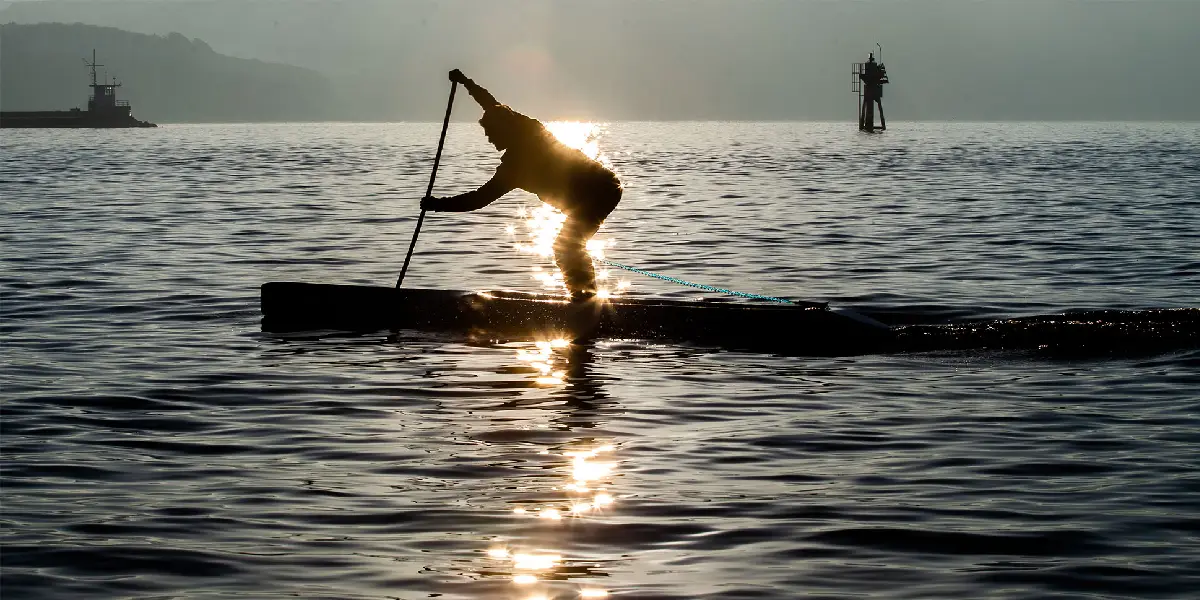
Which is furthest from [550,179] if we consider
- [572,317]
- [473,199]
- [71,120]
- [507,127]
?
[71,120]

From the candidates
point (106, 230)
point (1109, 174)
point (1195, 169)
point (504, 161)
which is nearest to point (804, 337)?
point (504, 161)

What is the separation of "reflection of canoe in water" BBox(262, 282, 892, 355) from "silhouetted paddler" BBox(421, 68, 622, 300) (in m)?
0.53

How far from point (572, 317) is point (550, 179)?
49.5 inches

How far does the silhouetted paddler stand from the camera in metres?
12.9

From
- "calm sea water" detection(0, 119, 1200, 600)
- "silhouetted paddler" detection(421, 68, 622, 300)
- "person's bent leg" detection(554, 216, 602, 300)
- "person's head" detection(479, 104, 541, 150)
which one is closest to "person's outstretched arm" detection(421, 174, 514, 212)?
"silhouetted paddler" detection(421, 68, 622, 300)

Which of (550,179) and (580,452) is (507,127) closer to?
(550,179)

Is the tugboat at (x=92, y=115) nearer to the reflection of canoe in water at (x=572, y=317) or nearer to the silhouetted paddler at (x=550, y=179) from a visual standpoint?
the reflection of canoe in water at (x=572, y=317)

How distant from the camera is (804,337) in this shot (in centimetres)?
1246

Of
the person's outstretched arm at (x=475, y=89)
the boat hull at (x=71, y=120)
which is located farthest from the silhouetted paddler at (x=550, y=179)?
the boat hull at (x=71, y=120)

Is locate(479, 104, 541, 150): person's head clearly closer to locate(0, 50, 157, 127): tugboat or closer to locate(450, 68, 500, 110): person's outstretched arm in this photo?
locate(450, 68, 500, 110): person's outstretched arm

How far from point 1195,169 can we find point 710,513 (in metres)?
52.2

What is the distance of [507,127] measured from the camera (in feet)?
42.4

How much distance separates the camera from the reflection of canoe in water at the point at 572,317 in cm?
1247

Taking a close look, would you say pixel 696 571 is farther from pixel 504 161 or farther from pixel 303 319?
pixel 303 319
